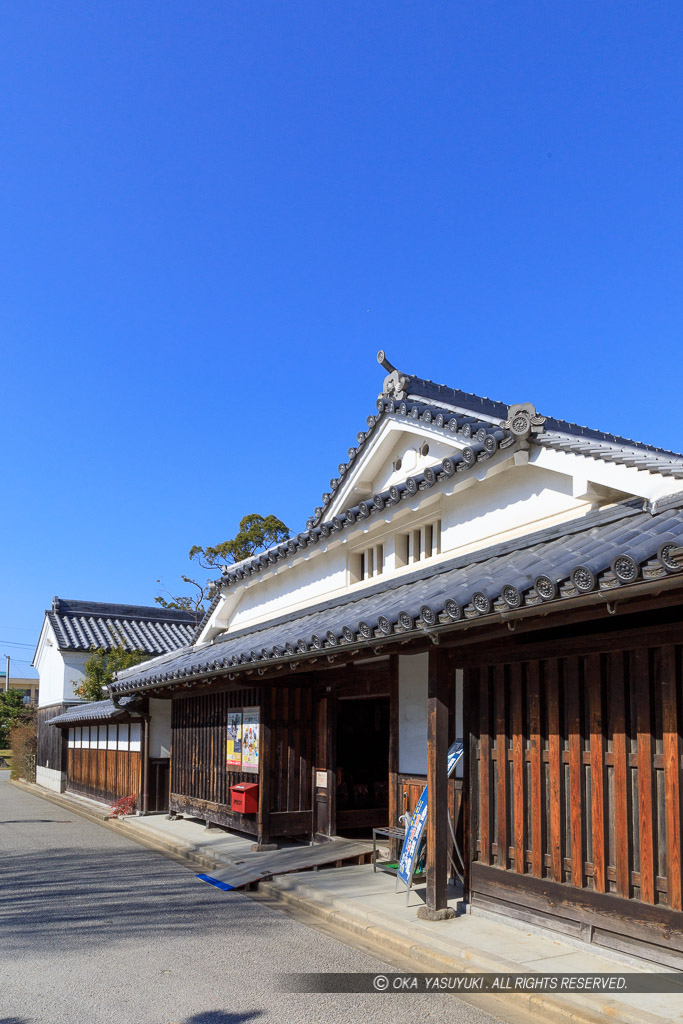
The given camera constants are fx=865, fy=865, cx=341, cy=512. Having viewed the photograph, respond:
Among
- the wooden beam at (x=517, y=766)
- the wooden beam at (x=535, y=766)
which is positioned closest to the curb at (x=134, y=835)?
the wooden beam at (x=517, y=766)

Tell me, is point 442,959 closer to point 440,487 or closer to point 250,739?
point 440,487

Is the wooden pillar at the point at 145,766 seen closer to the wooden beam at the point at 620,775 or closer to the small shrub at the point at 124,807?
the small shrub at the point at 124,807

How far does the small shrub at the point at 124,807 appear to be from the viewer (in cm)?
2116

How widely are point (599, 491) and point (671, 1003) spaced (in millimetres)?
4979

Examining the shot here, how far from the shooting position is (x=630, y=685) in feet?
23.9

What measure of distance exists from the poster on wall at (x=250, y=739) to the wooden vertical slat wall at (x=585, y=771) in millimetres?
6142

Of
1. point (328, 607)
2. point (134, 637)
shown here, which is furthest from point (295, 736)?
point (134, 637)

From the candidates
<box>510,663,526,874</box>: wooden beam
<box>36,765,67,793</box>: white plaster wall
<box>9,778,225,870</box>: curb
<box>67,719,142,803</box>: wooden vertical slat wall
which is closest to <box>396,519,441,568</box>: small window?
<box>510,663,526,874</box>: wooden beam

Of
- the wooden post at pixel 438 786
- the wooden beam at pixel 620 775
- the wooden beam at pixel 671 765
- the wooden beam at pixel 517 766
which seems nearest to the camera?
A: the wooden beam at pixel 671 765

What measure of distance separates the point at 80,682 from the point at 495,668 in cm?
2794

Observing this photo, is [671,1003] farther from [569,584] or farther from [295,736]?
[295,736]

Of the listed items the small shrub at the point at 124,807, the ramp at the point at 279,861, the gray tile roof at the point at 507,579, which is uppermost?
the gray tile roof at the point at 507,579

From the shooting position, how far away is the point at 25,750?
36812 millimetres

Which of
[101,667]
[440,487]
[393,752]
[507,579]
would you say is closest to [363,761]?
[393,752]
